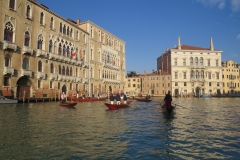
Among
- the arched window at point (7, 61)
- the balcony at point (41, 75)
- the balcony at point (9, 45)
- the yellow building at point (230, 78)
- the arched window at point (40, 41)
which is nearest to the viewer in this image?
the balcony at point (9, 45)

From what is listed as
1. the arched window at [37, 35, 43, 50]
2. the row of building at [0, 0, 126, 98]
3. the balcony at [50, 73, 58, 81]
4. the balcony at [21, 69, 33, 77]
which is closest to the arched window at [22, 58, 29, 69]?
the row of building at [0, 0, 126, 98]

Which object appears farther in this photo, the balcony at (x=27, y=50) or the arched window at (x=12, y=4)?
the balcony at (x=27, y=50)

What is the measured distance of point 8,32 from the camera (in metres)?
23.4

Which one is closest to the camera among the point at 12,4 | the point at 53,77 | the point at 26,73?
the point at 12,4

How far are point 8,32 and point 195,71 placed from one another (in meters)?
48.8

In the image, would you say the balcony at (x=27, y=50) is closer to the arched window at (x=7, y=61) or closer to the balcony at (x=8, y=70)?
the arched window at (x=7, y=61)

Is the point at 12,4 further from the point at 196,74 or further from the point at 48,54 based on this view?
the point at 196,74

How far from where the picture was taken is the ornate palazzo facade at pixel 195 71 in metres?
57.0

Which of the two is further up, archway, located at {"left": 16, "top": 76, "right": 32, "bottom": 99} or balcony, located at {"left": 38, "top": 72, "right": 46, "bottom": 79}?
balcony, located at {"left": 38, "top": 72, "right": 46, "bottom": 79}

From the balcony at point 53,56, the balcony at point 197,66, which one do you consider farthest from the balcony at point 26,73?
the balcony at point 197,66

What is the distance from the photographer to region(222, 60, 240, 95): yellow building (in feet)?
197

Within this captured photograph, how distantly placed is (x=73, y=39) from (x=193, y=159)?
109ft

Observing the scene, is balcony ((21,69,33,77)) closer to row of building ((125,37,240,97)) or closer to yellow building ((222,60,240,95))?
row of building ((125,37,240,97))


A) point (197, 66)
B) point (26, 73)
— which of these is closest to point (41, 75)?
point (26, 73)
